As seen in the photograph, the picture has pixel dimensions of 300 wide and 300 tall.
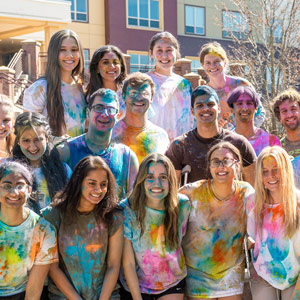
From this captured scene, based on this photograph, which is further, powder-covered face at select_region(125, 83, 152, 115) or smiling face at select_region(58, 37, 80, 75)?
smiling face at select_region(58, 37, 80, 75)

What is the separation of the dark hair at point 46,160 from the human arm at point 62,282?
0.60 meters

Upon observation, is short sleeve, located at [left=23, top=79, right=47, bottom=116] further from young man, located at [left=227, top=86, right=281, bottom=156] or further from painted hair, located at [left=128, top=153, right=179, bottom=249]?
young man, located at [left=227, top=86, right=281, bottom=156]

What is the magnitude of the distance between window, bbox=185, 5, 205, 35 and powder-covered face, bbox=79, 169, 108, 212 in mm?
22388

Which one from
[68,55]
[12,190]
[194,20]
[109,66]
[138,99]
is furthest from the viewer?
[194,20]

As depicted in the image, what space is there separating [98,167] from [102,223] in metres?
0.45

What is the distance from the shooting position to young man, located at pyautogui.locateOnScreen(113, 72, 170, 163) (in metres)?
4.74

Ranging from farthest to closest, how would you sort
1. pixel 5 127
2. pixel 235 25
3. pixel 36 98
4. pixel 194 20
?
pixel 194 20 < pixel 235 25 < pixel 36 98 < pixel 5 127

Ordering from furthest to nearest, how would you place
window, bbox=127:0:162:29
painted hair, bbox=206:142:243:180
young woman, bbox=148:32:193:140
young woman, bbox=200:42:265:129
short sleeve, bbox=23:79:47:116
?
window, bbox=127:0:162:29
young woman, bbox=200:42:265:129
young woman, bbox=148:32:193:140
short sleeve, bbox=23:79:47:116
painted hair, bbox=206:142:243:180

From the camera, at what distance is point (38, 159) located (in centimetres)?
418

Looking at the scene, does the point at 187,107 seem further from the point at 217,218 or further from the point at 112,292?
the point at 112,292

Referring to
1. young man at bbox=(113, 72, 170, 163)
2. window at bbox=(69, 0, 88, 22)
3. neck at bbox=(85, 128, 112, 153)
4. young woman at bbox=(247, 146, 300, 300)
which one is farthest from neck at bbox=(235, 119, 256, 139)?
window at bbox=(69, 0, 88, 22)

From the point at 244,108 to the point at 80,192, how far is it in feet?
6.59

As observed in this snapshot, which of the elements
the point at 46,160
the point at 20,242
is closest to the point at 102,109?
the point at 46,160

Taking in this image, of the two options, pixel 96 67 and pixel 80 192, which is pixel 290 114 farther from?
pixel 80 192
